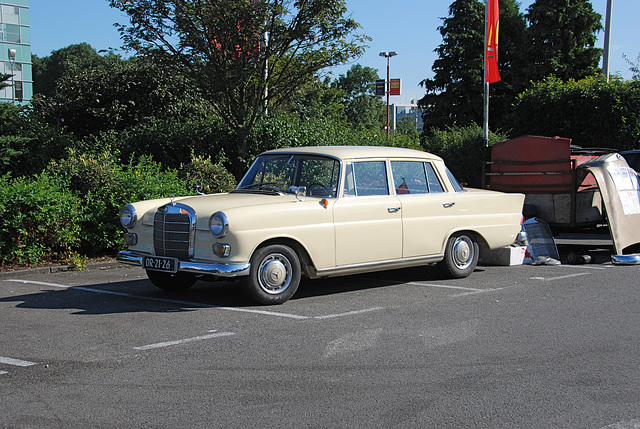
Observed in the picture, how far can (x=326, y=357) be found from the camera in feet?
17.4

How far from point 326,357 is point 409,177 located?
3.87 meters

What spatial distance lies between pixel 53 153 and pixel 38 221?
6.54 metres

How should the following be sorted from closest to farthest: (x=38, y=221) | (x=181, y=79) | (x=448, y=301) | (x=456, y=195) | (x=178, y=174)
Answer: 1. (x=448, y=301)
2. (x=456, y=195)
3. (x=38, y=221)
4. (x=178, y=174)
5. (x=181, y=79)

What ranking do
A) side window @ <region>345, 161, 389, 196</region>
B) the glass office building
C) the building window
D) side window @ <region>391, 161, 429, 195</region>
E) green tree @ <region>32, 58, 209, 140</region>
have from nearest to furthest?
side window @ <region>345, 161, 389, 196</region>, side window @ <region>391, 161, 429, 195</region>, green tree @ <region>32, 58, 209, 140</region>, the glass office building, the building window

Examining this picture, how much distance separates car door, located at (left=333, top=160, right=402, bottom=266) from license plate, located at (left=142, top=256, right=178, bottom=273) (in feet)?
6.14

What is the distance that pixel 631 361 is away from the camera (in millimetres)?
5199

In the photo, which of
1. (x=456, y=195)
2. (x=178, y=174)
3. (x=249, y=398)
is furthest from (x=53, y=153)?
(x=249, y=398)

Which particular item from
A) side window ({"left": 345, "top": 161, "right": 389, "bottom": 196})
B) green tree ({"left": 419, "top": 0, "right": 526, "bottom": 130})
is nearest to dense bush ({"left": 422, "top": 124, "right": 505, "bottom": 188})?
side window ({"left": 345, "top": 161, "right": 389, "bottom": 196})

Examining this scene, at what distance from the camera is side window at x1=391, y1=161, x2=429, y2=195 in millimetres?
8445

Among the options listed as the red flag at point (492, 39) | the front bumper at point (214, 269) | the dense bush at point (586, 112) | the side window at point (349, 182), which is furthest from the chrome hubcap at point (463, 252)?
the red flag at point (492, 39)

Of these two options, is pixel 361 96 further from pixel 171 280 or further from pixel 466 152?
pixel 171 280

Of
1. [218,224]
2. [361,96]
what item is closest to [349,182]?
[218,224]

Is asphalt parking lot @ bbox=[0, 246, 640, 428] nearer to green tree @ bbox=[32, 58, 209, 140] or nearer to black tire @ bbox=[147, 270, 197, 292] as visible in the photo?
black tire @ bbox=[147, 270, 197, 292]

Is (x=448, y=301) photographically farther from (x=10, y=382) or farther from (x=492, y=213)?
(x=10, y=382)
